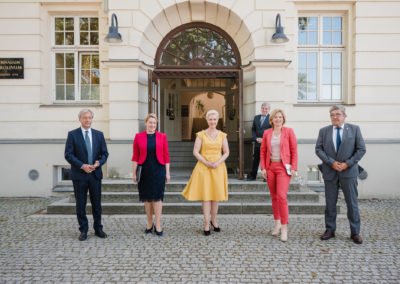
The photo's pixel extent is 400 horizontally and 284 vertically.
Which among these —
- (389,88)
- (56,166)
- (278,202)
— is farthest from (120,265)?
(389,88)

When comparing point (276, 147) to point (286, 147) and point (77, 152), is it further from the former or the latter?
point (77, 152)

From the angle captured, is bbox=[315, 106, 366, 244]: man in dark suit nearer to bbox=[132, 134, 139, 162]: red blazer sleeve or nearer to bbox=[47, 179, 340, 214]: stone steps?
bbox=[47, 179, 340, 214]: stone steps

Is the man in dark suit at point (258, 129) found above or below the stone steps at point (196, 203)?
above

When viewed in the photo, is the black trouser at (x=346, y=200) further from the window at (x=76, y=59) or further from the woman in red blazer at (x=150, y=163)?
the window at (x=76, y=59)

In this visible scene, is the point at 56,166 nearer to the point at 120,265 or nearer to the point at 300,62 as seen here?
the point at 120,265

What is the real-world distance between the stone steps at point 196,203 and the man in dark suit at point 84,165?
4.29ft

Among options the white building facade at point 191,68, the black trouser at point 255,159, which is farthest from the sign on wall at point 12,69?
the black trouser at point 255,159

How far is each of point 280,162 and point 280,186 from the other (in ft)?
1.09

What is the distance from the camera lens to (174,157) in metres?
10.1

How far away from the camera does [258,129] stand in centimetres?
660

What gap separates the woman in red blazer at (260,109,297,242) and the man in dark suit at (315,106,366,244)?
0.49 meters

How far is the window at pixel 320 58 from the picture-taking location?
25.9 ft

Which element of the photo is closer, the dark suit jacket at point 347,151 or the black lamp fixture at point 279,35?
the dark suit jacket at point 347,151

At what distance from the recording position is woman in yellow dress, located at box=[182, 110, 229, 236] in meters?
4.44
